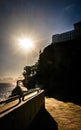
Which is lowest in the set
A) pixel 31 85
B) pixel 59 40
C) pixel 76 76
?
pixel 31 85

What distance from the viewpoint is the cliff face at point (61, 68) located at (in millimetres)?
29811

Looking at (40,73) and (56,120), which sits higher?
(40,73)

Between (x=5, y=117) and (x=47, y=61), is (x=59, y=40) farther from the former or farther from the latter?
(x=5, y=117)

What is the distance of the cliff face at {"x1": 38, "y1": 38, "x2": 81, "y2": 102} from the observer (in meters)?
29.8

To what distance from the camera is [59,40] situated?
36.3 metres

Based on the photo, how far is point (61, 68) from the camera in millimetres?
33719

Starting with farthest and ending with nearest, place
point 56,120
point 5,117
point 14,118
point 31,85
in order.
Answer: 1. point 31,85
2. point 56,120
3. point 14,118
4. point 5,117

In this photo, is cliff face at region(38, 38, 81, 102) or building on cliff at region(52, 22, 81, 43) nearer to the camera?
cliff face at region(38, 38, 81, 102)

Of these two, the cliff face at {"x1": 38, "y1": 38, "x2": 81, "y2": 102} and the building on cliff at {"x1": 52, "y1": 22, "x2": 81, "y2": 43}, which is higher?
the building on cliff at {"x1": 52, "y1": 22, "x2": 81, "y2": 43}

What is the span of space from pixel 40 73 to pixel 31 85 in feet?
26.4

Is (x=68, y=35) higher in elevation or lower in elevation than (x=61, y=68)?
higher

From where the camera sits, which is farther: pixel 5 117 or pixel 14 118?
pixel 14 118

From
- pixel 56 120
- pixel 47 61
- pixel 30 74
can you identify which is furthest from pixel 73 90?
pixel 30 74

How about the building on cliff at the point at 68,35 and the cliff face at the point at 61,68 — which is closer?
the cliff face at the point at 61,68
